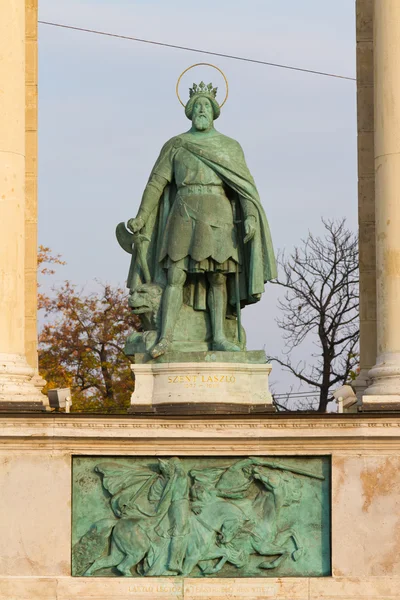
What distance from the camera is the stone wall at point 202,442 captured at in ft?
86.8

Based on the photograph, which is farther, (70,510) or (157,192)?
(157,192)

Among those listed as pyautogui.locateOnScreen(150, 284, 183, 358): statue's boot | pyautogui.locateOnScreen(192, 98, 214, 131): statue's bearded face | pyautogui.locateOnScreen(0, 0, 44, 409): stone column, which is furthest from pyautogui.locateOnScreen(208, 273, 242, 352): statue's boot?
pyautogui.locateOnScreen(0, 0, 44, 409): stone column

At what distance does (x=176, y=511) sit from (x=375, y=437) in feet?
9.96

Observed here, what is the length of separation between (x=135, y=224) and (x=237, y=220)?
1601mm

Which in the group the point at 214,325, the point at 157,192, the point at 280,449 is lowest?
the point at 280,449

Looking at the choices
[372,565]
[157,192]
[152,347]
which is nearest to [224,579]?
[372,565]

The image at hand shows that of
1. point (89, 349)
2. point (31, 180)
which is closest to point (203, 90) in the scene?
point (31, 180)

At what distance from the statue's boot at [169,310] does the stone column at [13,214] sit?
2.06m

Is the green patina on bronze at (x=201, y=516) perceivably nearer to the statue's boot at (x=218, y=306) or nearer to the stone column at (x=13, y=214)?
the stone column at (x=13, y=214)

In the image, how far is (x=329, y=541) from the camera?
26.7 metres

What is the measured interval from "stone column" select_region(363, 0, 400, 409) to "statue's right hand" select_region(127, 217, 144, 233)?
3678mm

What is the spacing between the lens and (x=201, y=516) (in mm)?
26641

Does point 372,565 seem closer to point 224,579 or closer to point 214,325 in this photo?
point 224,579

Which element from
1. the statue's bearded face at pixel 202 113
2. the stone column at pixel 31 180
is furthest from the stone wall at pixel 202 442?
the statue's bearded face at pixel 202 113
